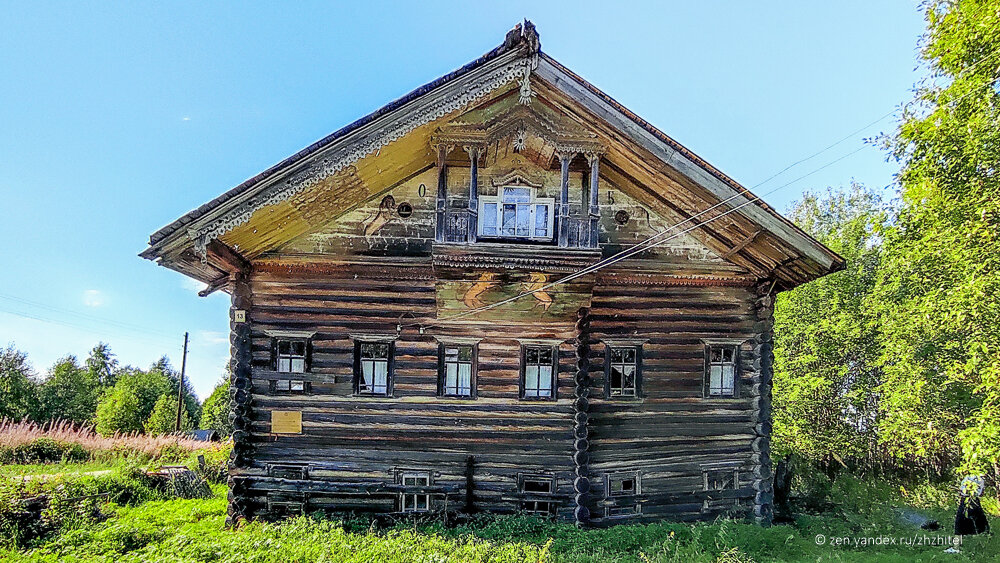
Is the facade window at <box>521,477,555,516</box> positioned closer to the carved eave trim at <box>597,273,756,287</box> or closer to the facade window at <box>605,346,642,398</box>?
the facade window at <box>605,346,642,398</box>

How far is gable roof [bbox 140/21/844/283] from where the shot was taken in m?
9.54

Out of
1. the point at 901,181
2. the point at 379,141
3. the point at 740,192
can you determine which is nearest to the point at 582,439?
the point at 740,192

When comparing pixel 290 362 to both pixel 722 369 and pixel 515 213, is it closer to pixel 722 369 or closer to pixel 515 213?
pixel 515 213

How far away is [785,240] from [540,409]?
6252 mm

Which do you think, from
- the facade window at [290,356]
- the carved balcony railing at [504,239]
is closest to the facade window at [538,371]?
the carved balcony railing at [504,239]

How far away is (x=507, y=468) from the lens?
11055 mm

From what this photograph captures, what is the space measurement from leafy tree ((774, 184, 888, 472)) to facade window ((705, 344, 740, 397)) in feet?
37.3

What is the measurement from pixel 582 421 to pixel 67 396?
2066 inches

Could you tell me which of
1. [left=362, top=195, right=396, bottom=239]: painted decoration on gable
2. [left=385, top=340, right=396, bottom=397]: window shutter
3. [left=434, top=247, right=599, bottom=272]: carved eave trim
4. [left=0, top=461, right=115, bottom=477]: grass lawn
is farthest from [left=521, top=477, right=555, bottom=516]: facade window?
[left=0, top=461, right=115, bottom=477]: grass lawn

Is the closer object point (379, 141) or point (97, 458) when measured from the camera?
point (379, 141)

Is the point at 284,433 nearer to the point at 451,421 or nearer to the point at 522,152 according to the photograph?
the point at 451,421

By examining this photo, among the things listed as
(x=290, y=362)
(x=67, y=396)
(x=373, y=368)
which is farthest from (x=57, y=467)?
(x=67, y=396)

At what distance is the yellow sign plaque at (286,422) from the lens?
10.8m

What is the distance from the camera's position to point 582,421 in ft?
36.1
